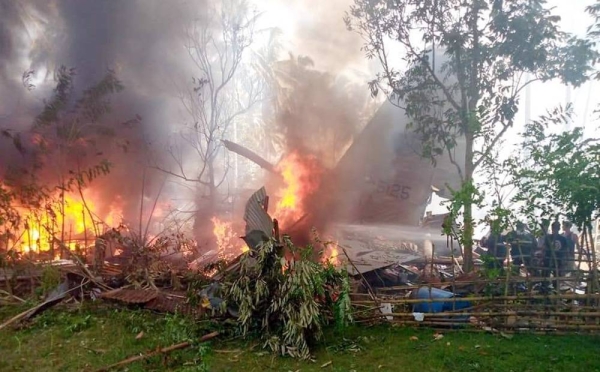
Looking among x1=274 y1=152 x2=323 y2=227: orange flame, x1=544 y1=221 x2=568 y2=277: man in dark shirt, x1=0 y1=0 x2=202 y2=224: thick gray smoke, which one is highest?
x1=0 y1=0 x2=202 y2=224: thick gray smoke

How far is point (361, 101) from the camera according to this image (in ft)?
51.5

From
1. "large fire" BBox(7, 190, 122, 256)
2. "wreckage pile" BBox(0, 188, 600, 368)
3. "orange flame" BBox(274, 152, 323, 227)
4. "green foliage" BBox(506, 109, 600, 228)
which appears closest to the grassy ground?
"wreckage pile" BBox(0, 188, 600, 368)

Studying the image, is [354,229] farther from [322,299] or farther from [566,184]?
[566,184]

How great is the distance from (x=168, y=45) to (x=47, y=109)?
5.45m

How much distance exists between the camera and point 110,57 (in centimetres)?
1279

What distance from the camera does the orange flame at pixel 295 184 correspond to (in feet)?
40.6

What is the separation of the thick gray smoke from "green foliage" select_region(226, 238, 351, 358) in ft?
27.9

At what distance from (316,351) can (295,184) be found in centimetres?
797

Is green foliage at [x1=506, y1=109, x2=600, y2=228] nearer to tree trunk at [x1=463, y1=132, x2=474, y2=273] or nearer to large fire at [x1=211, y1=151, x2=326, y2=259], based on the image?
tree trunk at [x1=463, y1=132, x2=474, y2=273]

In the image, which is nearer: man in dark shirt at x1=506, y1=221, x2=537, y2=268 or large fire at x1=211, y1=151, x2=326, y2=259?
man in dark shirt at x1=506, y1=221, x2=537, y2=268

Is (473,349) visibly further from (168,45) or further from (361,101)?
(168,45)

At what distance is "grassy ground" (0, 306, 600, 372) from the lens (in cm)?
506

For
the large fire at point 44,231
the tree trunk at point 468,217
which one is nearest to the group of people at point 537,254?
the tree trunk at point 468,217

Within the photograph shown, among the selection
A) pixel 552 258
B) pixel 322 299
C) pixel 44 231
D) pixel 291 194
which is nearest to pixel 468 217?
pixel 552 258
